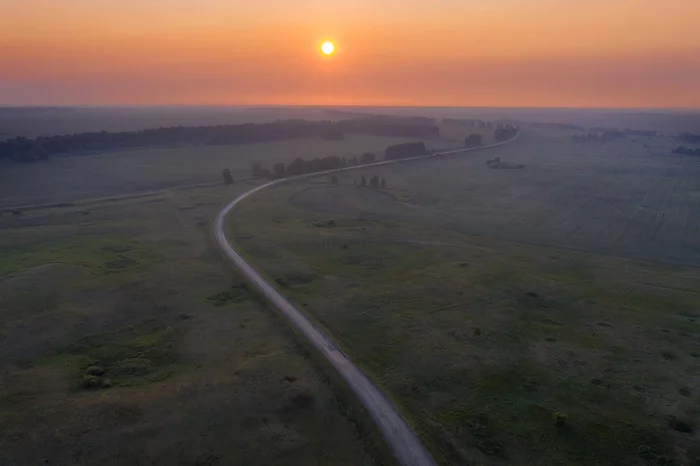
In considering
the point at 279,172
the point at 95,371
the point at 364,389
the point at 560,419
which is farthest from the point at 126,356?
the point at 279,172

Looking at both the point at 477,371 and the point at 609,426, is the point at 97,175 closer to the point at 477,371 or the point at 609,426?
the point at 477,371

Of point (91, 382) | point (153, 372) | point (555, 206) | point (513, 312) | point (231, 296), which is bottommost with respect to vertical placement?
point (513, 312)

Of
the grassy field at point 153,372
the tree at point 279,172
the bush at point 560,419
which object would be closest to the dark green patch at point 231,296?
the grassy field at point 153,372

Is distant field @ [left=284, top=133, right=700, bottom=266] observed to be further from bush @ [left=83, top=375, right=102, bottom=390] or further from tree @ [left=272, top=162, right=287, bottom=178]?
bush @ [left=83, top=375, right=102, bottom=390]

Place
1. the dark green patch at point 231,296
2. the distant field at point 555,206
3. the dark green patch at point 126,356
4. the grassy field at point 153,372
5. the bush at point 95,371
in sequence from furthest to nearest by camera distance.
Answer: the distant field at point 555,206
the dark green patch at point 231,296
the bush at point 95,371
the dark green patch at point 126,356
the grassy field at point 153,372

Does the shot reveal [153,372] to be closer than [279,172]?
Yes

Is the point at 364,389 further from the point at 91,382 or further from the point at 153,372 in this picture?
the point at 91,382

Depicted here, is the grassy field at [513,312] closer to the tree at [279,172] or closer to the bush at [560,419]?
the bush at [560,419]
